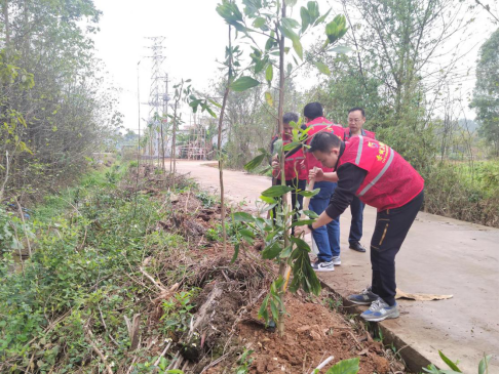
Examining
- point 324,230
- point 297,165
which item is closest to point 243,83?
point 297,165

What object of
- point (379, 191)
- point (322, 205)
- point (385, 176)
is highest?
point (385, 176)

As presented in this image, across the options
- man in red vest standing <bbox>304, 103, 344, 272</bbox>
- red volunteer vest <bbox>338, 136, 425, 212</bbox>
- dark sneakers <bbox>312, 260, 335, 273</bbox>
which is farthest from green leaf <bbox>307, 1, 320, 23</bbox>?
dark sneakers <bbox>312, 260, 335, 273</bbox>

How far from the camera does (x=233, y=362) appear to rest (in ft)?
6.78

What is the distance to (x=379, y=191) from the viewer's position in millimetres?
2516

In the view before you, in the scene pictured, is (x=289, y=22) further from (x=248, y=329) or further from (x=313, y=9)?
(x=248, y=329)

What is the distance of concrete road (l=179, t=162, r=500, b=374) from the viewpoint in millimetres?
2264

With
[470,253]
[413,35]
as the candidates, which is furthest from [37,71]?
[413,35]

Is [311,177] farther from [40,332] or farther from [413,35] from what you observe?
[413,35]

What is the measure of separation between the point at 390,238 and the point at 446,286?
1.10 metres

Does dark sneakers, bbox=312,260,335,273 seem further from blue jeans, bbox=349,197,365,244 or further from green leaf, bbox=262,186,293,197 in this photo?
green leaf, bbox=262,186,293,197

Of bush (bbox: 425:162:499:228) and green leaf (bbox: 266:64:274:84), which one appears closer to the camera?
green leaf (bbox: 266:64:274:84)

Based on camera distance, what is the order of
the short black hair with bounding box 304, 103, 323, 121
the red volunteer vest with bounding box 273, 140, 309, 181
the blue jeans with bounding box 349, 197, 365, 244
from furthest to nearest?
the blue jeans with bounding box 349, 197, 365, 244 < the short black hair with bounding box 304, 103, 323, 121 < the red volunteer vest with bounding box 273, 140, 309, 181

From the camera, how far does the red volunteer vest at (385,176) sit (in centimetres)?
244

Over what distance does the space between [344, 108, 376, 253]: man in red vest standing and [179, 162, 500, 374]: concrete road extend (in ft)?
0.50
